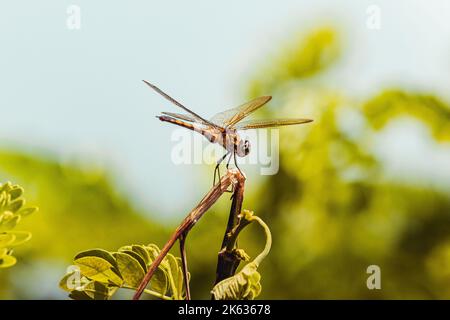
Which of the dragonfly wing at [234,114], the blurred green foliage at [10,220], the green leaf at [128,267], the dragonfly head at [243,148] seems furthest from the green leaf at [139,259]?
the dragonfly wing at [234,114]

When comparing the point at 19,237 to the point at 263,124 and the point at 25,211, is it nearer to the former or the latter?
the point at 25,211

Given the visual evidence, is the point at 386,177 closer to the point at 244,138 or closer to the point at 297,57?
the point at 297,57

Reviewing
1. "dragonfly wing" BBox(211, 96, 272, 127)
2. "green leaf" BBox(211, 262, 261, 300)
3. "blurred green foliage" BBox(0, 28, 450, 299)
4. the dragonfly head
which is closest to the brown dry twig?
"green leaf" BBox(211, 262, 261, 300)

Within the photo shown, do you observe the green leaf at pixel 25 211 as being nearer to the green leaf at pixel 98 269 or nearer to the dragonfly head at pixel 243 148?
the green leaf at pixel 98 269

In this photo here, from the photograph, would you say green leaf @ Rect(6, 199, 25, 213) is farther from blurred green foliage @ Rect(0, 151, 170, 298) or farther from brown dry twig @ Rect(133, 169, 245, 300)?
blurred green foliage @ Rect(0, 151, 170, 298)

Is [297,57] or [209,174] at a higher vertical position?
[297,57]

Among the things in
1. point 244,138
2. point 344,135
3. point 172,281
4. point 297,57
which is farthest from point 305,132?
point 172,281
